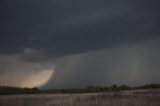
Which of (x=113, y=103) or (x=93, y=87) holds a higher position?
(x=93, y=87)

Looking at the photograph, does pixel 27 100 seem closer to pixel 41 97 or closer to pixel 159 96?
pixel 41 97

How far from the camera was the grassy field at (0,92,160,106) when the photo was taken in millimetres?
29733

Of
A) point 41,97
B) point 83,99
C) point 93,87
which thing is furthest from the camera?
point 93,87

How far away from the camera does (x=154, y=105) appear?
93.0ft

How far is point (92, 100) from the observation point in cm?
3216

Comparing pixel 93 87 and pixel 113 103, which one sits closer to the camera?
pixel 113 103

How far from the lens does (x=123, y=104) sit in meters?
30.2

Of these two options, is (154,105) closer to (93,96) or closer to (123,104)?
(123,104)

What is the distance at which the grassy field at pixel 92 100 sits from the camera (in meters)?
29.7

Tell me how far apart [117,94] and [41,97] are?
9979 mm

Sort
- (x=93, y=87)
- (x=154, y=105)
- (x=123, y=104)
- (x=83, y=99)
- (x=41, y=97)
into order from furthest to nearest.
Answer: (x=93, y=87) → (x=41, y=97) → (x=83, y=99) → (x=123, y=104) → (x=154, y=105)

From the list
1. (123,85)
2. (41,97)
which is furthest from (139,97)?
(123,85)

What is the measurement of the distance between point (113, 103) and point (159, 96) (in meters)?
5.08

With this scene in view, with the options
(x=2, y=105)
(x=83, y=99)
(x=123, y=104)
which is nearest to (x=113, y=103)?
(x=123, y=104)
